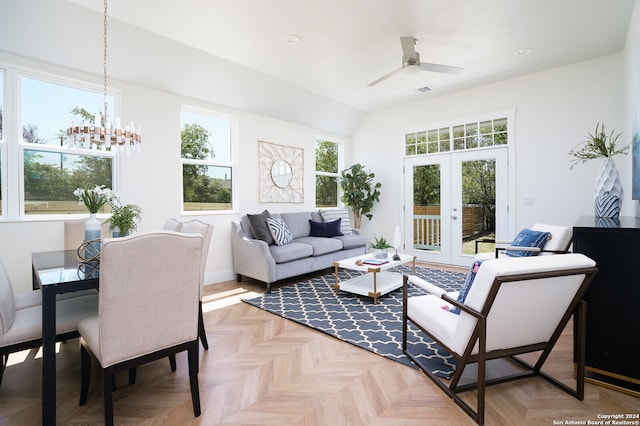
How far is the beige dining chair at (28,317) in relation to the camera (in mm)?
1648

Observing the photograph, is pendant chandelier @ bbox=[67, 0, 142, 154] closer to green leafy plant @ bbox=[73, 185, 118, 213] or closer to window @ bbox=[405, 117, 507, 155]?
green leafy plant @ bbox=[73, 185, 118, 213]

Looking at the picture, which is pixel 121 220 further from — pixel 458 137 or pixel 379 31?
pixel 458 137

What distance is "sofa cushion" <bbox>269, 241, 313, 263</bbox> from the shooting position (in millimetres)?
4168

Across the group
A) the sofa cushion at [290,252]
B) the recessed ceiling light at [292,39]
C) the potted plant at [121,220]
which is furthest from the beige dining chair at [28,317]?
the recessed ceiling light at [292,39]

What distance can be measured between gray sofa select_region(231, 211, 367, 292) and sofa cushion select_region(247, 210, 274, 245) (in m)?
0.05

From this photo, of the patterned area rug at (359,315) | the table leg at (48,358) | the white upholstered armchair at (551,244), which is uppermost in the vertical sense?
the white upholstered armchair at (551,244)

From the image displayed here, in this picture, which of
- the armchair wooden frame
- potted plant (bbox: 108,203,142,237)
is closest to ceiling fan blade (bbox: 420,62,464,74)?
the armchair wooden frame

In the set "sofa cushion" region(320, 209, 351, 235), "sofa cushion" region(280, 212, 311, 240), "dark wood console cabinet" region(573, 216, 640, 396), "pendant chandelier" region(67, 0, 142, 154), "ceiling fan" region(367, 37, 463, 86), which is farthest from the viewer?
"sofa cushion" region(320, 209, 351, 235)

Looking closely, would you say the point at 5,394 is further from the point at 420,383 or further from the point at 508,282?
the point at 508,282

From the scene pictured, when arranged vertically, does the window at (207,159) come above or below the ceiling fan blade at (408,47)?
below

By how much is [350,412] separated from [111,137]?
2646 mm

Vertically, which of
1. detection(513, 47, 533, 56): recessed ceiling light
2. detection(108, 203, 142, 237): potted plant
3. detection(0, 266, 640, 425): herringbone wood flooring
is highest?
detection(513, 47, 533, 56): recessed ceiling light

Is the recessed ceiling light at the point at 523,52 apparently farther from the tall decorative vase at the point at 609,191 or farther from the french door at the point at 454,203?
the tall decorative vase at the point at 609,191

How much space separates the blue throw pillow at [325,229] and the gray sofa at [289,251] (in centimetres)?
4
